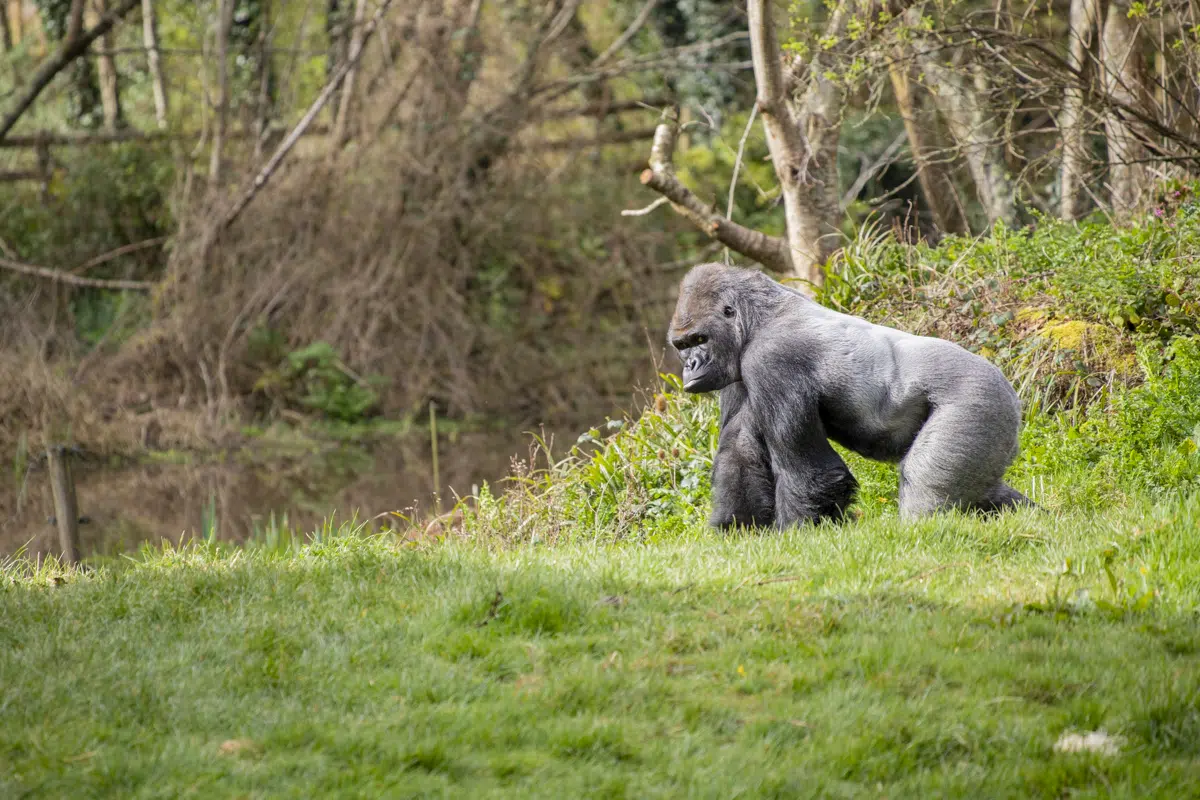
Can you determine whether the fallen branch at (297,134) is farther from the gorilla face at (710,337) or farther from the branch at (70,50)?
the gorilla face at (710,337)

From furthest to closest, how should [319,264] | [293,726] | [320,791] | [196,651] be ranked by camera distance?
[319,264], [196,651], [293,726], [320,791]

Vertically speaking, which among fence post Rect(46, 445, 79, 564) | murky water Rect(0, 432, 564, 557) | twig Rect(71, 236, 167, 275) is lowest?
murky water Rect(0, 432, 564, 557)

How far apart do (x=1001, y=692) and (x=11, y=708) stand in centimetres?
270

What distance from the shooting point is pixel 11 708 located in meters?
3.36

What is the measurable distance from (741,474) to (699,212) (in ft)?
14.6

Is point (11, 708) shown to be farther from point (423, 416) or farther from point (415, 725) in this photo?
point (423, 416)

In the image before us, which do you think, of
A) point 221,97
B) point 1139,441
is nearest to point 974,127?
point 1139,441

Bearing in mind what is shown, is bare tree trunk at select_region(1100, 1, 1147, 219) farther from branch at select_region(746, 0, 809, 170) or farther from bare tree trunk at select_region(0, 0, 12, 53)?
bare tree trunk at select_region(0, 0, 12, 53)

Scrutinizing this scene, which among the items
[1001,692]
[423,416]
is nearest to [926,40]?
[1001,692]

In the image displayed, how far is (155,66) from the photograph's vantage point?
65.5 feet

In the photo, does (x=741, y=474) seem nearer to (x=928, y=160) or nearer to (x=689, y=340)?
(x=689, y=340)

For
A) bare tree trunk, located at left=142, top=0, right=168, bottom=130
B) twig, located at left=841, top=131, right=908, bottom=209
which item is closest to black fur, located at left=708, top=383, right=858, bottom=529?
twig, located at left=841, top=131, right=908, bottom=209

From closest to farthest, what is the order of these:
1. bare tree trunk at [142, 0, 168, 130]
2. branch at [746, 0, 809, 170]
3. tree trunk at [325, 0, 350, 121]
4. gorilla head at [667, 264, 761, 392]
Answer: gorilla head at [667, 264, 761, 392], branch at [746, 0, 809, 170], tree trunk at [325, 0, 350, 121], bare tree trunk at [142, 0, 168, 130]

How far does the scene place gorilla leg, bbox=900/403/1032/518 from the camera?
17.3 feet
